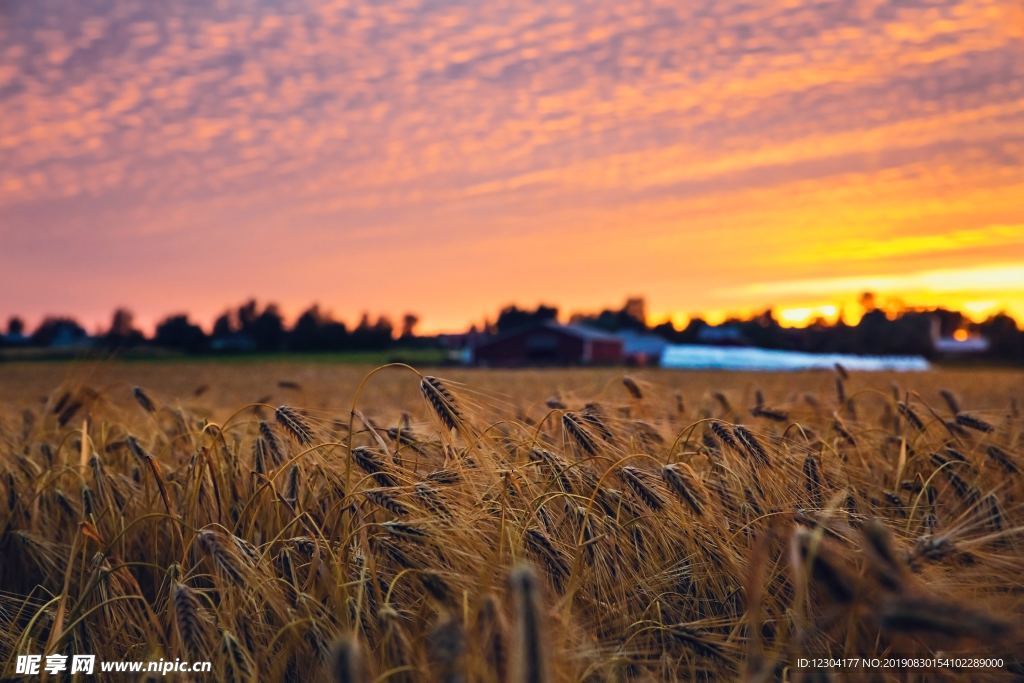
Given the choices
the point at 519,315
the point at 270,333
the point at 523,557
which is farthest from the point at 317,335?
the point at 523,557

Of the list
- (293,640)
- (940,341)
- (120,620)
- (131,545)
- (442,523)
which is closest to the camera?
(293,640)

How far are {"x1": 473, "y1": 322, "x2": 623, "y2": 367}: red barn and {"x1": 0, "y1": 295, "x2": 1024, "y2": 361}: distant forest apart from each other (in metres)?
4.02

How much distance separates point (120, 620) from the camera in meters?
2.53

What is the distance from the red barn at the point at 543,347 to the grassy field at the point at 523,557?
46.7m

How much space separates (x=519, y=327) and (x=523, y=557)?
55.3 meters

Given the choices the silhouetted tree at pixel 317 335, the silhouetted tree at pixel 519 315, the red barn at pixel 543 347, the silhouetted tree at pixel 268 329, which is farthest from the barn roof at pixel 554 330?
the silhouetted tree at pixel 519 315

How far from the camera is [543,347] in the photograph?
51750 mm

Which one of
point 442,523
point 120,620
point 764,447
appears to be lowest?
point 120,620

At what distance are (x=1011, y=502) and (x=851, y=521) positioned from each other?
4.71 feet

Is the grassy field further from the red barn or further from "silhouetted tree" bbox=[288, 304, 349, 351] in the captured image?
"silhouetted tree" bbox=[288, 304, 349, 351]

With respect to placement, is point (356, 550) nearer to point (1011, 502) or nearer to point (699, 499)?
point (699, 499)

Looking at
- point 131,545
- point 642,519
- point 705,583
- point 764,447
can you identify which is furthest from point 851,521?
point 131,545

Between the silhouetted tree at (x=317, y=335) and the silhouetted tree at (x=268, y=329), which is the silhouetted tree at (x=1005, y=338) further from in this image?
the silhouetted tree at (x=268, y=329)

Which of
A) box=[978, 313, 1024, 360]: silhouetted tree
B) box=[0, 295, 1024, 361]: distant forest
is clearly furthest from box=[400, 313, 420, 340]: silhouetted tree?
box=[978, 313, 1024, 360]: silhouetted tree
